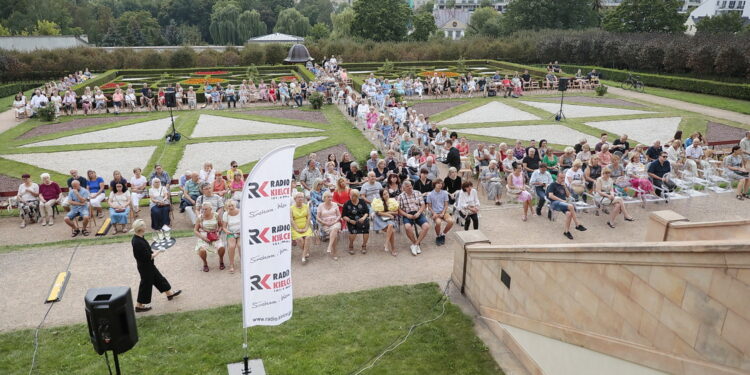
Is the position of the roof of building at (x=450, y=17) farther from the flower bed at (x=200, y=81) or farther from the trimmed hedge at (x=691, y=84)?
the flower bed at (x=200, y=81)

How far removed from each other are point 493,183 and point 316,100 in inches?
615

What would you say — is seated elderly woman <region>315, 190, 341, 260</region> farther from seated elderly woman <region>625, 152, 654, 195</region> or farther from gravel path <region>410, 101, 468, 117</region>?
gravel path <region>410, 101, 468, 117</region>

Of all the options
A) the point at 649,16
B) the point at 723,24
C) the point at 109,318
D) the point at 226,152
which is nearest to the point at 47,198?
the point at 226,152

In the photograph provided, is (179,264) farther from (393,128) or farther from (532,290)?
(393,128)

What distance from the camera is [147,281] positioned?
855 cm

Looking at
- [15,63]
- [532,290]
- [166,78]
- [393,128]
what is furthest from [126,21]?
[532,290]

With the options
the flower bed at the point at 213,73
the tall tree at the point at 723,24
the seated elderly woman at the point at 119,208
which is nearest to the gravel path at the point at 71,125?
the seated elderly woman at the point at 119,208

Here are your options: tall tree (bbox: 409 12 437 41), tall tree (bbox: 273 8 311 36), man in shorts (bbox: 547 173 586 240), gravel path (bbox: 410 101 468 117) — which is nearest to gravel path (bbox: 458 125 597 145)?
gravel path (bbox: 410 101 468 117)

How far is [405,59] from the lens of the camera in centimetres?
4862

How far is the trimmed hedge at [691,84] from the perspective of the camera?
99.9 feet

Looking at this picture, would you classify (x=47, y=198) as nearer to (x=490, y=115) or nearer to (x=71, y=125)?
(x=71, y=125)

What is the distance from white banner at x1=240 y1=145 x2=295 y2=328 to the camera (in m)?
6.40

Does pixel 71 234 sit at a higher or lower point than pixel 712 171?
lower

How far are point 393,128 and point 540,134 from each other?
21.9 ft
